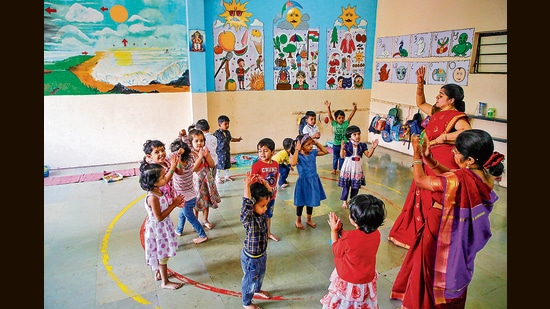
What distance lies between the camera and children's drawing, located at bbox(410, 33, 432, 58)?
26.7 feet

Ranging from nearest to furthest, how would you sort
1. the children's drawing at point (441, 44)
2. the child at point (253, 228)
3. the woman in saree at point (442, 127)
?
the child at point (253, 228) → the woman in saree at point (442, 127) → the children's drawing at point (441, 44)

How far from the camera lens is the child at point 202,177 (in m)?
4.42

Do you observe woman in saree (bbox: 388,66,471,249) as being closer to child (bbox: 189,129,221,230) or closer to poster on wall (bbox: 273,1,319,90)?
child (bbox: 189,129,221,230)

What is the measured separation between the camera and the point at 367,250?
2.44 metres

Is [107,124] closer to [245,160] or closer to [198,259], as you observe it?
[245,160]

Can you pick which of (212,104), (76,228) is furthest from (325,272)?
(212,104)

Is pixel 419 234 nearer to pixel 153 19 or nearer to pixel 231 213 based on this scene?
pixel 231 213

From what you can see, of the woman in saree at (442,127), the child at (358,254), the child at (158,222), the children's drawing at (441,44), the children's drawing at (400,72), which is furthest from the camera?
the children's drawing at (400,72)

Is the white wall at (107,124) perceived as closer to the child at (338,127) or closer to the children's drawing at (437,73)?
the child at (338,127)

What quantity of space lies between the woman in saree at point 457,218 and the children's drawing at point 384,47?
6945mm

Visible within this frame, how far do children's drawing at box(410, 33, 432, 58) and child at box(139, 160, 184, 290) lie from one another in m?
7.02

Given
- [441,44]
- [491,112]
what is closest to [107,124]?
[441,44]

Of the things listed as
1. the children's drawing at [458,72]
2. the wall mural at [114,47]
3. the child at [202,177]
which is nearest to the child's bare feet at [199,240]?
the child at [202,177]

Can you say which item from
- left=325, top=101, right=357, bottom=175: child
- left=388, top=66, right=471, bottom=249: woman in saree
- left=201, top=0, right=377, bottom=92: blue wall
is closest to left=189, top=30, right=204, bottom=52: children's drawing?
left=201, top=0, right=377, bottom=92: blue wall
